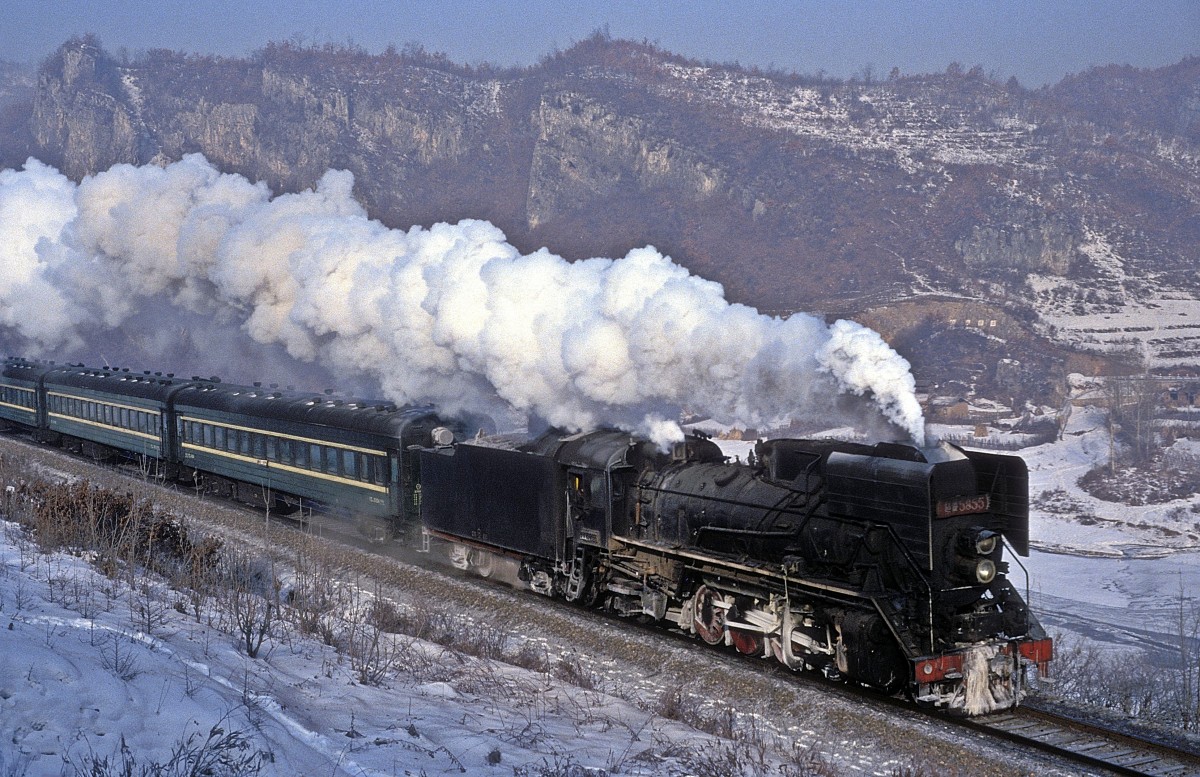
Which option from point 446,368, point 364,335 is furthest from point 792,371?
point 364,335

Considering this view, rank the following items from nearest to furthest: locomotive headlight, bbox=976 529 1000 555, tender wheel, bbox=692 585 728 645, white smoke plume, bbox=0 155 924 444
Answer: locomotive headlight, bbox=976 529 1000 555 < tender wheel, bbox=692 585 728 645 < white smoke plume, bbox=0 155 924 444

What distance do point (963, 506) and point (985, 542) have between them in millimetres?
451

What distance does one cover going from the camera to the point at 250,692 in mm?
9867

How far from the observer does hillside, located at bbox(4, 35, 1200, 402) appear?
2985 inches

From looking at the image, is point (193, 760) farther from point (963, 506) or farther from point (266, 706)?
point (963, 506)

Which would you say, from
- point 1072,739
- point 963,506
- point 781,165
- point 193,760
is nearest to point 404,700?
point 193,760

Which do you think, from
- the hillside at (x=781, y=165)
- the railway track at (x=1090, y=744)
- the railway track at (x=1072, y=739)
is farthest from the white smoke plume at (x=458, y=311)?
the hillside at (x=781, y=165)

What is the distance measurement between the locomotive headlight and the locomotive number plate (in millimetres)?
300

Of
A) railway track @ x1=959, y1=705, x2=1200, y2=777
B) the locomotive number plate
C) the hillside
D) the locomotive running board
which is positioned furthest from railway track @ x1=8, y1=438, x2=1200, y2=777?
the hillside

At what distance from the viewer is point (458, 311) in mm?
20188

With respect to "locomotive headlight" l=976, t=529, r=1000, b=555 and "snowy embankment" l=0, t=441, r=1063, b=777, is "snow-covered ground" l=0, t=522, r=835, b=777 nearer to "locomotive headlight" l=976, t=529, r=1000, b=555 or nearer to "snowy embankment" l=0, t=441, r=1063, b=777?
"snowy embankment" l=0, t=441, r=1063, b=777

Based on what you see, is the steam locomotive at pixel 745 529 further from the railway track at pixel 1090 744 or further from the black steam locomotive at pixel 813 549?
the railway track at pixel 1090 744

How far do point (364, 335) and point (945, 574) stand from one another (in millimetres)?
15602

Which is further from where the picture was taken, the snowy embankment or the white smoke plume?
the white smoke plume
